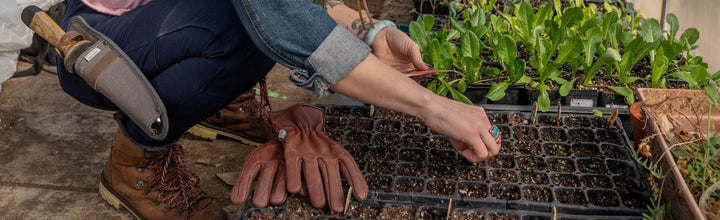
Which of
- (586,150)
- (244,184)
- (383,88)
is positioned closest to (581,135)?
(586,150)

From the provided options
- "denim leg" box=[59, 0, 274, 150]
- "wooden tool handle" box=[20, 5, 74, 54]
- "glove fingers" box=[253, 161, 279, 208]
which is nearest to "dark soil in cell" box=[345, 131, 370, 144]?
"glove fingers" box=[253, 161, 279, 208]

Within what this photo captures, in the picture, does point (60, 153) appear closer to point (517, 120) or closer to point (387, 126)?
point (387, 126)

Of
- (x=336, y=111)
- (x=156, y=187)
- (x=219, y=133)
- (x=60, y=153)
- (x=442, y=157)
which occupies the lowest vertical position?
(x=60, y=153)

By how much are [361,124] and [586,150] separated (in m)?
0.77

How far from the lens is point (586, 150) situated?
2.01 metres

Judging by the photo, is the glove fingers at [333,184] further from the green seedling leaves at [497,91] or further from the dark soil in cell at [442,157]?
→ the green seedling leaves at [497,91]

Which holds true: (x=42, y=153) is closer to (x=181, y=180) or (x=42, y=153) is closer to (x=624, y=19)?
(x=181, y=180)

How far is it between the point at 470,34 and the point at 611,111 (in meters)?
0.58

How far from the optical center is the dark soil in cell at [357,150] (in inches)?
79.4

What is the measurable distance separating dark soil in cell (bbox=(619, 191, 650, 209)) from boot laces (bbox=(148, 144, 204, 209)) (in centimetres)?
140

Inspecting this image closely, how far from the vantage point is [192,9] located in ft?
6.06

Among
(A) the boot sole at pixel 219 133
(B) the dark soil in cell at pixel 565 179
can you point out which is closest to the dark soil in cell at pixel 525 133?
(B) the dark soil in cell at pixel 565 179

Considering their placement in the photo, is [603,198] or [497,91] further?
[497,91]

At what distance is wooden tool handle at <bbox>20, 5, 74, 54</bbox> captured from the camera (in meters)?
1.76
